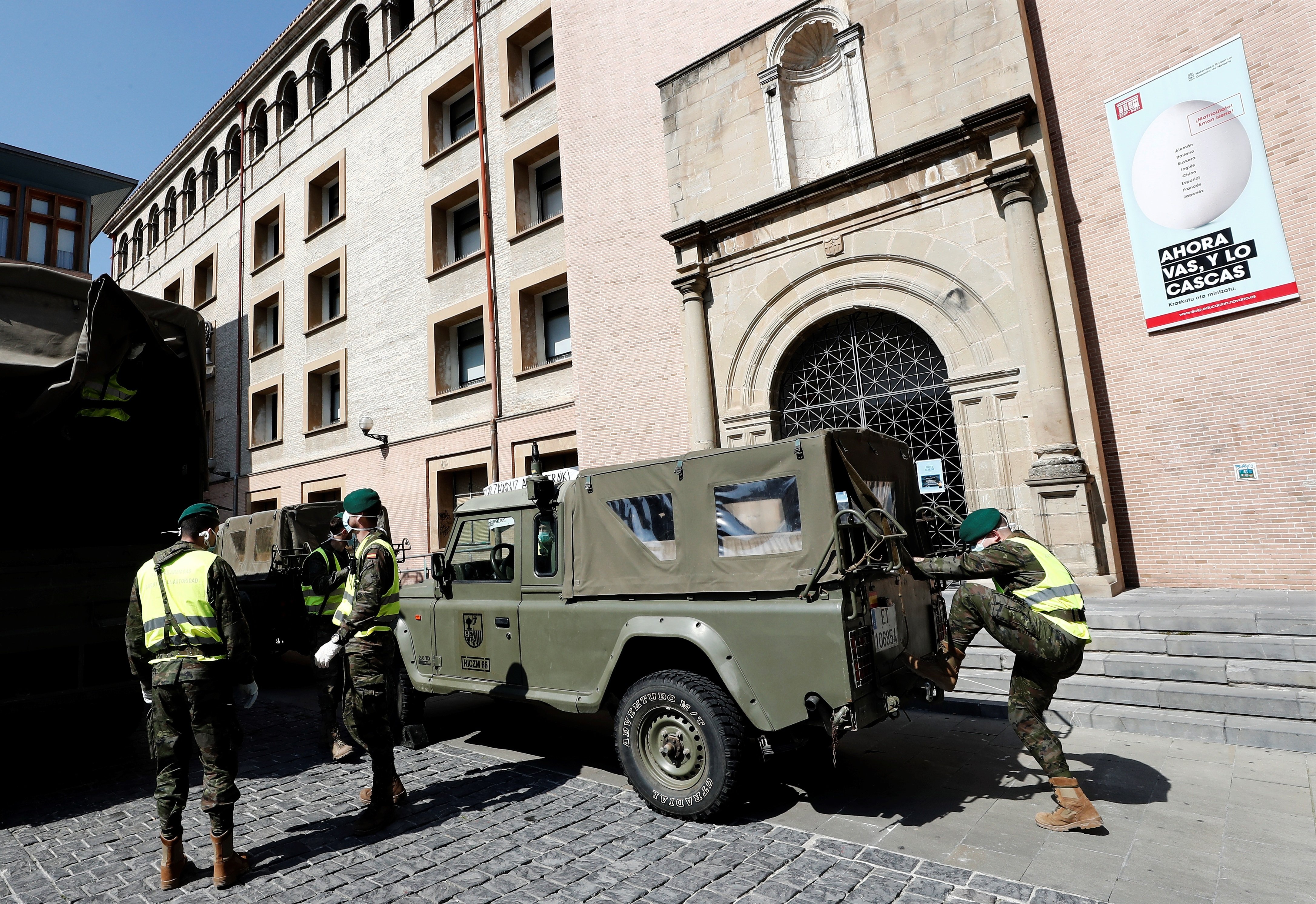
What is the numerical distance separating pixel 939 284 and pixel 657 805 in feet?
25.6

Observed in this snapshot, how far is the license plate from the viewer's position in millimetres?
4176

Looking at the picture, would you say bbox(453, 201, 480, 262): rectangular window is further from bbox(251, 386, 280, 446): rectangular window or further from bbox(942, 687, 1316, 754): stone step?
bbox(942, 687, 1316, 754): stone step

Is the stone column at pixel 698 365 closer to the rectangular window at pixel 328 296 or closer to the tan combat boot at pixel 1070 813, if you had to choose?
the tan combat boot at pixel 1070 813

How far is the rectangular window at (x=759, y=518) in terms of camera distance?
14.3 ft

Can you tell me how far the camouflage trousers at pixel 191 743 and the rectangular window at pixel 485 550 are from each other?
6.83ft

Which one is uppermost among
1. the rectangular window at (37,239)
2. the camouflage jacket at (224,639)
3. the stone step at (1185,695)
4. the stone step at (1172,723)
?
the rectangular window at (37,239)

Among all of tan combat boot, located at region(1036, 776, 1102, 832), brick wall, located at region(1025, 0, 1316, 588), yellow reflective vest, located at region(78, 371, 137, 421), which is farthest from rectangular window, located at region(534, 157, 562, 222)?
tan combat boot, located at region(1036, 776, 1102, 832)

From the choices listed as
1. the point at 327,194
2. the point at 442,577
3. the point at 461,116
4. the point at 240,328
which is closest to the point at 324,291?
the point at 327,194

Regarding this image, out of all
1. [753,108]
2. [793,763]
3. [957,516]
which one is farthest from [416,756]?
[753,108]

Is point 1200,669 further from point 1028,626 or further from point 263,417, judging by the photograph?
point 263,417

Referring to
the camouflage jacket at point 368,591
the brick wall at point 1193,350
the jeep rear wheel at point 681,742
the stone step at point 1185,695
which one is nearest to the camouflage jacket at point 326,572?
the camouflage jacket at point 368,591

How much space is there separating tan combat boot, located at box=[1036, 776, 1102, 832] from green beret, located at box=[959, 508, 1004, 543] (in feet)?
4.74

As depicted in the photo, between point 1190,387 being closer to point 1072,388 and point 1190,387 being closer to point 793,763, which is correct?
point 1072,388

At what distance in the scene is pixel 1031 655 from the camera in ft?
13.8
